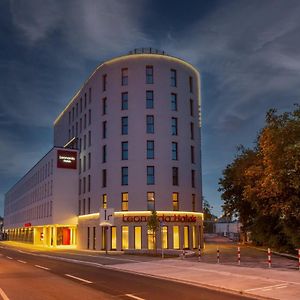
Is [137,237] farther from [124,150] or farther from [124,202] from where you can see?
[124,150]

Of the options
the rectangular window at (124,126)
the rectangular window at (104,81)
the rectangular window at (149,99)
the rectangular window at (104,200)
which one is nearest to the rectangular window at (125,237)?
the rectangular window at (104,200)

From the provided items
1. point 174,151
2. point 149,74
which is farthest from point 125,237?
point 149,74

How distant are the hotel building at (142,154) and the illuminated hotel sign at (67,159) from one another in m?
3.79

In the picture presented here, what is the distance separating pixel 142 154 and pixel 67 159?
53.3ft

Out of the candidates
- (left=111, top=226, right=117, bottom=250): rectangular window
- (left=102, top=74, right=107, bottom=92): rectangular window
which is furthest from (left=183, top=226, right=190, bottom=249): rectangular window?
(left=102, top=74, right=107, bottom=92): rectangular window

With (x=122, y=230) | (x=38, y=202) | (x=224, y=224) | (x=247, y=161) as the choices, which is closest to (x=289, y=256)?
(x=247, y=161)

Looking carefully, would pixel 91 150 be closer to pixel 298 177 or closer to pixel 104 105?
pixel 104 105

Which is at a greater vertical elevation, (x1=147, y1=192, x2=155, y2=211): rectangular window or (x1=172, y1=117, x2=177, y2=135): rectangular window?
(x1=172, y1=117, x2=177, y2=135): rectangular window

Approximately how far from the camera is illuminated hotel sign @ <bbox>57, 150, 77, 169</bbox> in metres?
62.8

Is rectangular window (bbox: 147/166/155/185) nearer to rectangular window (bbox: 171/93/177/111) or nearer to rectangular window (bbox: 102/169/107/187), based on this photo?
rectangular window (bbox: 102/169/107/187)

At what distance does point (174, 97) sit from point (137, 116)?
5265 millimetres

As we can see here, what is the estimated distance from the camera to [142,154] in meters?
51.5

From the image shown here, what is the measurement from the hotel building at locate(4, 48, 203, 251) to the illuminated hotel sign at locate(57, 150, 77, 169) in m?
3.79

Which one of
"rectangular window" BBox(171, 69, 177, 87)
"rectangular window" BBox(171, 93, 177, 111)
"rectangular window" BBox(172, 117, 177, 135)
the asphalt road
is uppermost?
Answer: "rectangular window" BBox(171, 69, 177, 87)
